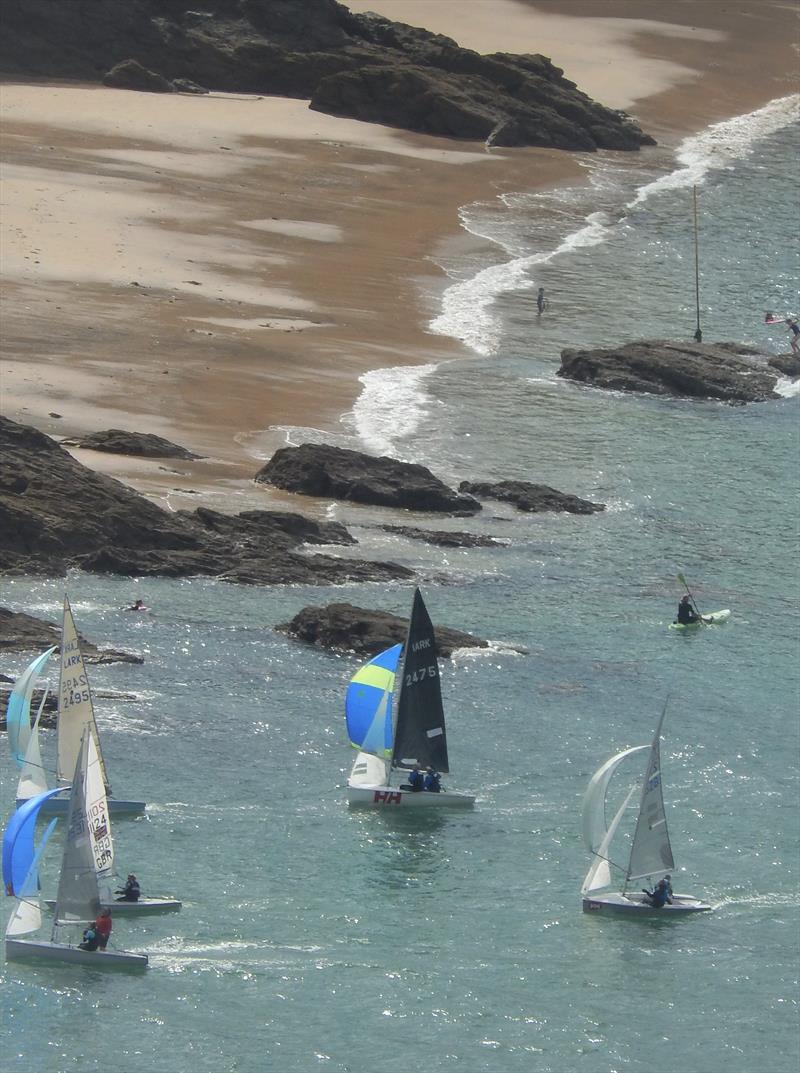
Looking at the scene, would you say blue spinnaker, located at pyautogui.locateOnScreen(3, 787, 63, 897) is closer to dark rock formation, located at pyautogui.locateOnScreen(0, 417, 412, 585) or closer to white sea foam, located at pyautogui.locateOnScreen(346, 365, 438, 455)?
dark rock formation, located at pyautogui.locateOnScreen(0, 417, 412, 585)

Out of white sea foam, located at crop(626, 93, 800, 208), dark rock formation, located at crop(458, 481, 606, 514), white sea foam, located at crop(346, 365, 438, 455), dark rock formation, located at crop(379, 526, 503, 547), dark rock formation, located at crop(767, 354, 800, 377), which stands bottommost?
dark rock formation, located at crop(379, 526, 503, 547)

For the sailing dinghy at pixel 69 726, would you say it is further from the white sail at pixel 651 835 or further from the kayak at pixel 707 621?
the kayak at pixel 707 621

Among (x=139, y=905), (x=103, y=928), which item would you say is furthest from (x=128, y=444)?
(x=103, y=928)

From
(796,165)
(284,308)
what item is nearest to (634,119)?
(796,165)

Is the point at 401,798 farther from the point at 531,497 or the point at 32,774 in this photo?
the point at 531,497

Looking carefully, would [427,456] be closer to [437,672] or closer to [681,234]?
[437,672]

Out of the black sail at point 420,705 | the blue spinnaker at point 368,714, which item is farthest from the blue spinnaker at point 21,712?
the black sail at point 420,705

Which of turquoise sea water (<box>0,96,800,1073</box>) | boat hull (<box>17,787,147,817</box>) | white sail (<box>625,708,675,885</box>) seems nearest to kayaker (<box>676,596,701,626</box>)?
turquoise sea water (<box>0,96,800,1073</box>)
